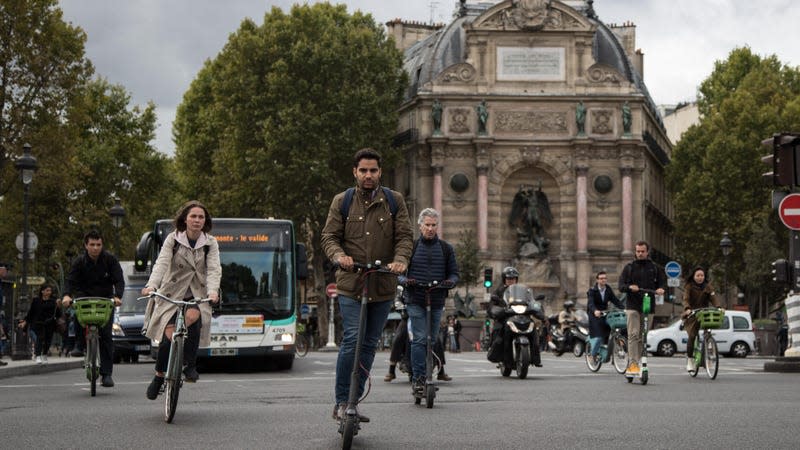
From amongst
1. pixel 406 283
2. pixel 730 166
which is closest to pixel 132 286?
pixel 406 283

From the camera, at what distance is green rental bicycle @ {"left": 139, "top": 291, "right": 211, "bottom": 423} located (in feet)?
39.3

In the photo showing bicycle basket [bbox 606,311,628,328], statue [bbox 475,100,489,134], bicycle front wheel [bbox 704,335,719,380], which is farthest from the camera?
statue [bbox 475,100,489,134]

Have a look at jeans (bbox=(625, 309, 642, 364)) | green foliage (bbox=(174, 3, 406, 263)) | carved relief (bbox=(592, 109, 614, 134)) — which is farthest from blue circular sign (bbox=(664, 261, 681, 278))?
carved relief (bbox=(592, 109, 614, 134))

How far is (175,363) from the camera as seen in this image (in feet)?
39.6

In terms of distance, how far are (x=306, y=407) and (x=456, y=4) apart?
211ft

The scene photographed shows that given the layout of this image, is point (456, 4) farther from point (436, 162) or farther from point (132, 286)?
point (132, 286)

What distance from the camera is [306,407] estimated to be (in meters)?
14.2

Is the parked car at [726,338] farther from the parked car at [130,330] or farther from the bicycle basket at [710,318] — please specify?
the bicycle basket at [710,318]

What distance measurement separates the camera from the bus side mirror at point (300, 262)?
24.7 meters

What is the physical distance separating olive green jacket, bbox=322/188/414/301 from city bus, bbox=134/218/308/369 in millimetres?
13569

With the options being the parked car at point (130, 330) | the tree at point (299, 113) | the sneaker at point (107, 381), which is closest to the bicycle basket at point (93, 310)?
the sneaker at point (107, 381)

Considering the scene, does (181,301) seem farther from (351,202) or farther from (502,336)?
(502,336)

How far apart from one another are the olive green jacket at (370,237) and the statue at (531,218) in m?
56.5

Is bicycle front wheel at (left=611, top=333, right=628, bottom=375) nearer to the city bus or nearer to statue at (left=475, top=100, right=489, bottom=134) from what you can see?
the city bus
